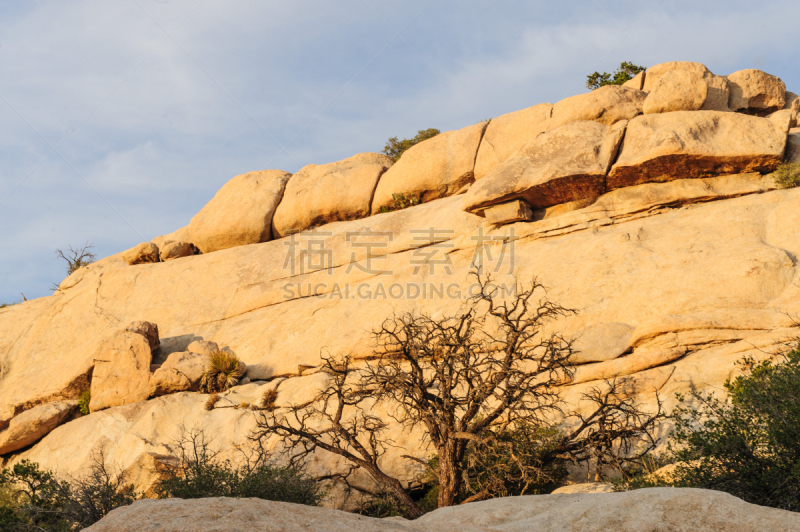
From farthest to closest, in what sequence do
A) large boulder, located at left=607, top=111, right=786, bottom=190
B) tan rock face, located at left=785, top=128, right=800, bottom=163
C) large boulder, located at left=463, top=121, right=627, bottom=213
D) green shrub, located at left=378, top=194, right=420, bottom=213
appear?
green shrub, located at left=378, top=194, right=420, bottom=213 → large boulder, located at left=463, top=121, right=627, bottom=213 → tan rock face, located at left=785, top=128, right=800, bottom=163 → large boulder, located at left=607, top=111, right=786, bottom=190

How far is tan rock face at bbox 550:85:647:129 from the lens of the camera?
22656 mm

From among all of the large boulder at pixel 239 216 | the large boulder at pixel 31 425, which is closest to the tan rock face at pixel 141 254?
the large boulder at pixel 239 216

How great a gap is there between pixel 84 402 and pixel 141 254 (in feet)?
34.2

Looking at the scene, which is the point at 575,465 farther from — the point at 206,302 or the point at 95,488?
the point at 206,302

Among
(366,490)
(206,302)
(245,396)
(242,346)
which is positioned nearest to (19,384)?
(206,302)

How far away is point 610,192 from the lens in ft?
69.9

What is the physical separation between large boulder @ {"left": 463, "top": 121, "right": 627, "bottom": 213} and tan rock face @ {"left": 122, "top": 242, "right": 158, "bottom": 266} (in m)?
A: 17.6

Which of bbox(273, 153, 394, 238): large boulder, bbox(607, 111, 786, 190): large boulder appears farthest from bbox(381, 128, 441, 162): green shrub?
bbox(607, 111, 786, 190): large boulder

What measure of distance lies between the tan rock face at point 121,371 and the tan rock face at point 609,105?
18.6 meters

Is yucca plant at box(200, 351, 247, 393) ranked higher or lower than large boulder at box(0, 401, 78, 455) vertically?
higher

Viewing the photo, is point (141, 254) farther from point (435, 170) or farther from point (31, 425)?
point (435, 170)

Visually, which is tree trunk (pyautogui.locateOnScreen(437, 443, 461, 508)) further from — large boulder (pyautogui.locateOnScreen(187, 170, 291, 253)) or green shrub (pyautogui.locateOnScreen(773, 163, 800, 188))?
large boulder (pyautogui.locateOnScreen(187, 170, 291, 253))

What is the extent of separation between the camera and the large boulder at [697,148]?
763 inches

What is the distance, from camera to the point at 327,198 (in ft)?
97.6
